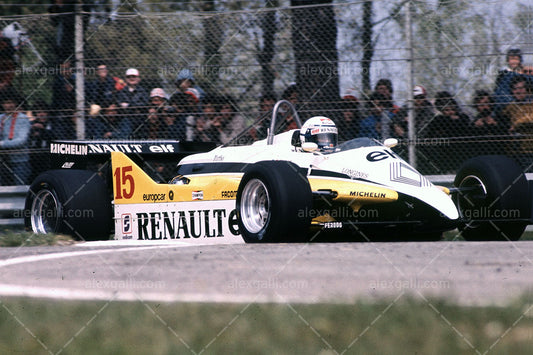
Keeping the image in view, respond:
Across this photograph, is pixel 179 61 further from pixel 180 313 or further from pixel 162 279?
pixel 180 313

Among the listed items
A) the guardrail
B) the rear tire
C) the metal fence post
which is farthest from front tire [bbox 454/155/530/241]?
the guardrail

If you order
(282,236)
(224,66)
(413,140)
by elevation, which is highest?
(224,66)

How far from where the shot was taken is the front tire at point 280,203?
5605mm

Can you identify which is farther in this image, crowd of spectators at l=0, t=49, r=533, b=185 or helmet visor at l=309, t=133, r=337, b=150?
crowd of spectators at l=0, t=49, r=533, b=185

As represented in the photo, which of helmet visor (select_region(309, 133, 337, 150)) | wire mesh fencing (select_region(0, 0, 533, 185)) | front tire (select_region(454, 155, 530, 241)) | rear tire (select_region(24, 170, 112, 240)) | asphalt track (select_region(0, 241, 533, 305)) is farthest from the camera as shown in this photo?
wire mesh fencing (select_region(0, 0, 533, 185))

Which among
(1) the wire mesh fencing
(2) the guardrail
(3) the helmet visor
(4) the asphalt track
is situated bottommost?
(2) the guardrail

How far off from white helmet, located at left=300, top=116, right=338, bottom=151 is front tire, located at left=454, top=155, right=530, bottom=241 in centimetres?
109

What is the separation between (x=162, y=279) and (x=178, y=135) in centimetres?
483

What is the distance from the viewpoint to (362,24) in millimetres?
8117

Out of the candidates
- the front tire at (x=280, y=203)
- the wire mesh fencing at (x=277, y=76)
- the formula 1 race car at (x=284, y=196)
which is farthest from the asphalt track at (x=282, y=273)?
the wire mesh fencing at (x=277, y=76)

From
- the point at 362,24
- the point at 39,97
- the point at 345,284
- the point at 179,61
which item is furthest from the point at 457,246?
the point at 39,97

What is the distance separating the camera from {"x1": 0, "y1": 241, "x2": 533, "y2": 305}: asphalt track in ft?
11.2

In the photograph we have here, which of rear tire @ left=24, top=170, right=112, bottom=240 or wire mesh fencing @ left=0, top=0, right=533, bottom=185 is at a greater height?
wire mesh fencing @ left=0, top=0, right=533, bottom=185

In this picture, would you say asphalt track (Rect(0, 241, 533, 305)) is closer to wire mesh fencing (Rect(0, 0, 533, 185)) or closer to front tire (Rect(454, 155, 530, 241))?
front tire (Rect(454, 155, 530, 241))
